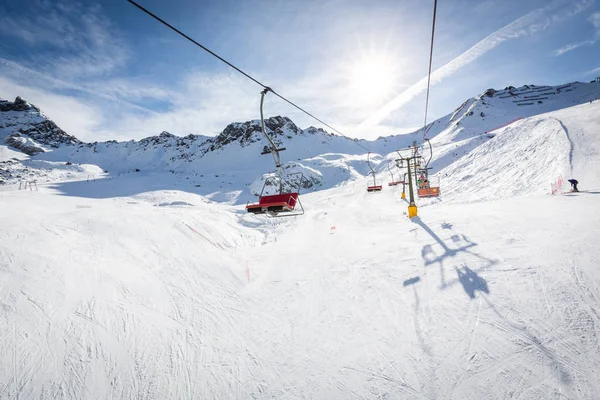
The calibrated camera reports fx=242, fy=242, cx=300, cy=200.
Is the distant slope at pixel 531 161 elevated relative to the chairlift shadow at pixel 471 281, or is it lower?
elevated

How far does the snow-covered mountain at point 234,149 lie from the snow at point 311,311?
35.8 m

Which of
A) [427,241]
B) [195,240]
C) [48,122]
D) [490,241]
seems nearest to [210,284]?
[195,240]

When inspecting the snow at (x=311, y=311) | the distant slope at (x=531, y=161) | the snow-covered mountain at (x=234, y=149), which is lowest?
the snow at (x=311, y=311)

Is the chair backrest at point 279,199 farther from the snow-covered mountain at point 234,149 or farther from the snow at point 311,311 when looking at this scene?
the snow-covered mountain at point 234,149

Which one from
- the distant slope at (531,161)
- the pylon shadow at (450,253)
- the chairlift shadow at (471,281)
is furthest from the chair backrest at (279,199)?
the distant slope at (531,161)

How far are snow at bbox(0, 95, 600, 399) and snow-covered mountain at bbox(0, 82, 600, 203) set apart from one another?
35818 millimetres

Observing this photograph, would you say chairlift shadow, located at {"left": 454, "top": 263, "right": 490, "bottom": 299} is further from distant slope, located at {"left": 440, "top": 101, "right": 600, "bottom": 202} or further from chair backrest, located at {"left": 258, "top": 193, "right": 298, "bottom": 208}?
distant slope, located at {"left": 440, "top": 101, "right": 600, "bottom": 202}

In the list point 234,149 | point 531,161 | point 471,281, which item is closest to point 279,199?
point 471,281

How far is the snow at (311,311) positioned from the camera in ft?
16.6

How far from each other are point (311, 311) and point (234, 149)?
106m

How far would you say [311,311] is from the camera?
7.75 metres

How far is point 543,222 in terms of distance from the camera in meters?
9.23

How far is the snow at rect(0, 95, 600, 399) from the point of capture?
199 inches

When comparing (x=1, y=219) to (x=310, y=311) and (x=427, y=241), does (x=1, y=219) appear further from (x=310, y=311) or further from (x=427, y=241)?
(x=427, y=241)
